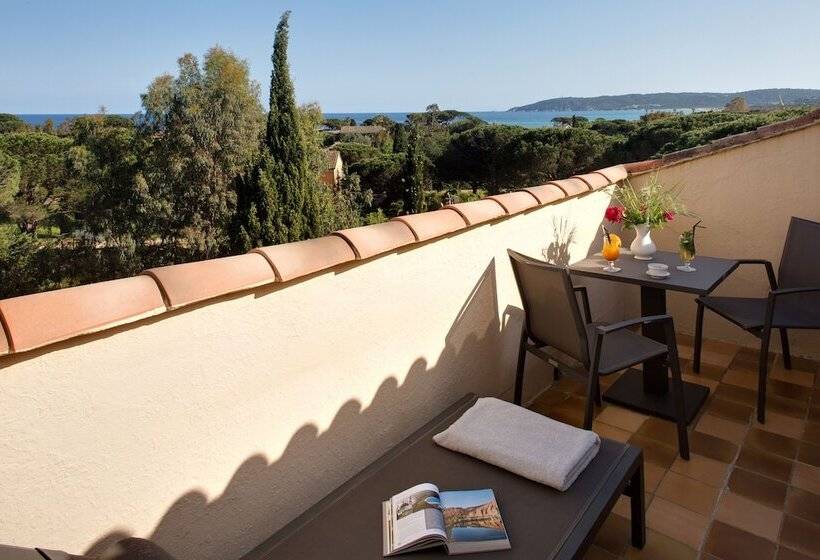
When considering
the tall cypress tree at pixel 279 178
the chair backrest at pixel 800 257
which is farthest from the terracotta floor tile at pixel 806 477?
→ the tall cypress tree at pixel 279 178

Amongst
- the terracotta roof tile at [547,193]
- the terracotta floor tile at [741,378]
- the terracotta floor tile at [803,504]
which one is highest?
the terracotta roof tile at [547,193]

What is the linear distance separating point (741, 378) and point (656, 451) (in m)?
1.20

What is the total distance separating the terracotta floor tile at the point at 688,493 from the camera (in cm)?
197

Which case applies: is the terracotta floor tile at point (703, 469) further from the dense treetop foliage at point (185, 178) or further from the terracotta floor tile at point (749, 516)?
the dense treetop foliage at point (185, 178)

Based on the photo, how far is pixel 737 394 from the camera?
2.85 m

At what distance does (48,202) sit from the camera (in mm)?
21016

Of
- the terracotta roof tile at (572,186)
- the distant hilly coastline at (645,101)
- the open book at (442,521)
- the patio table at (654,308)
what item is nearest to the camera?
the open book at (442,521)

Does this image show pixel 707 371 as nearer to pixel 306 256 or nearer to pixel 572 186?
pixel 572 186

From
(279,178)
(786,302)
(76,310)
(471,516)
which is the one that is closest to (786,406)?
(786,302)

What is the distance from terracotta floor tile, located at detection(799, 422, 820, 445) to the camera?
2375mm

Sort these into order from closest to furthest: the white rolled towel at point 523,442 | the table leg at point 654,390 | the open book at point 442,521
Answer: the open book at point 442,521, the white rolled towel at point 523,442, the table leg at point 654,390

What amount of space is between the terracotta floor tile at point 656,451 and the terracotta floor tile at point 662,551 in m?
0.50

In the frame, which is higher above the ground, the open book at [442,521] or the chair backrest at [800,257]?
the chair backrest at [800,257]

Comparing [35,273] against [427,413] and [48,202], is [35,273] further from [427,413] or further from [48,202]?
[427,413]
